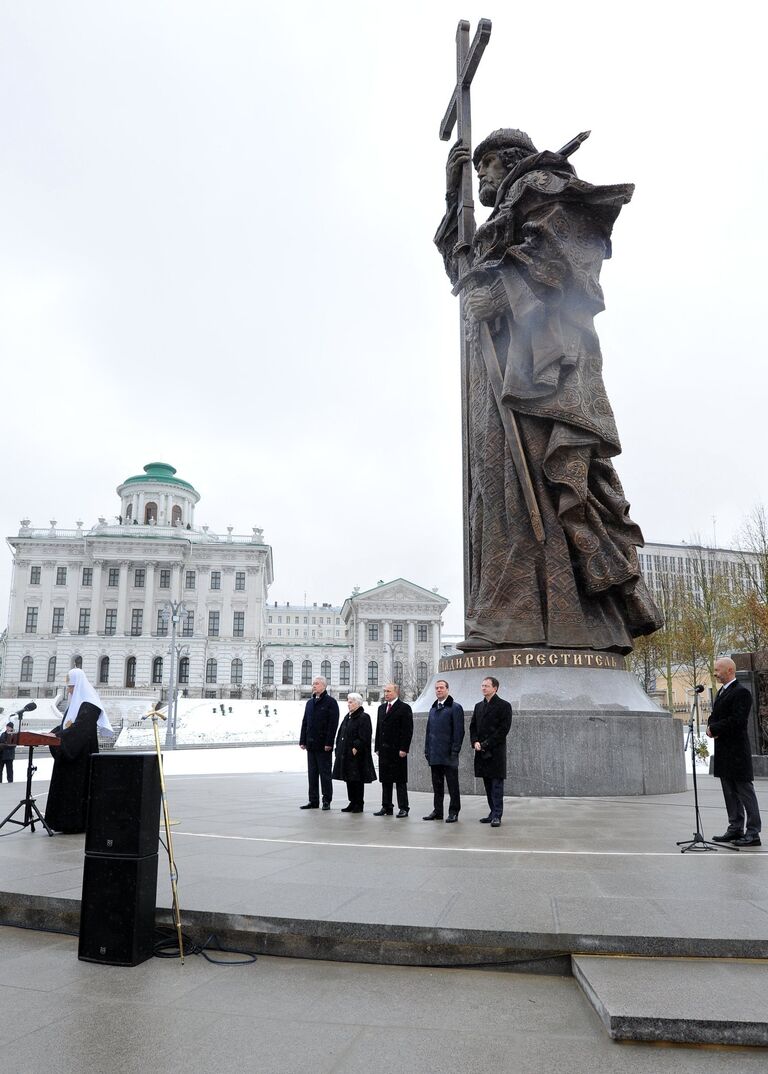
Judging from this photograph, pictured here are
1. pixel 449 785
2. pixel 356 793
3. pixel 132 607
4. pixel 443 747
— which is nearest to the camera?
pixel 449 785

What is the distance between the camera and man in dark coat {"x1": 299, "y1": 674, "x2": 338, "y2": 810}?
11117 millimetres

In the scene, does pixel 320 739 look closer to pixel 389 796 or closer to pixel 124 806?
pixel 389 796

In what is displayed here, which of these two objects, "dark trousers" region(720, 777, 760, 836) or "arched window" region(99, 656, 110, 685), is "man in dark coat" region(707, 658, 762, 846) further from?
"arched window" region(99, 656, 110, 685)

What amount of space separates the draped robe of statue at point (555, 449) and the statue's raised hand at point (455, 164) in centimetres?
204

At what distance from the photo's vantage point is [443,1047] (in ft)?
11.4

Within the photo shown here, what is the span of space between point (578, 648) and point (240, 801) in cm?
594

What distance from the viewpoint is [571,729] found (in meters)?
11.5

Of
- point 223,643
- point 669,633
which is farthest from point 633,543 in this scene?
point 223,643

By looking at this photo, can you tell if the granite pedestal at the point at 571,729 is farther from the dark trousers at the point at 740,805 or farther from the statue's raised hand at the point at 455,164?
the statue's raised hand at the point at 455,164

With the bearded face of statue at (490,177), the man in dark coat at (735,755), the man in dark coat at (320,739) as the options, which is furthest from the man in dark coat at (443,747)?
the bearded face of statue at (490,177)

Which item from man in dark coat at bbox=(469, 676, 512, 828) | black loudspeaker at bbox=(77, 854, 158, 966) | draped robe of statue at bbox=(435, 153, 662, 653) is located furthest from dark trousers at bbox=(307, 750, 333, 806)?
black loudspeaker at bbox=(77, 854, 158, 966)

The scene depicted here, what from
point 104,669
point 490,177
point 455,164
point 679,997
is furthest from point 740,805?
point 104,669

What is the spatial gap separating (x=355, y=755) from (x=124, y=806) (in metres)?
6.05

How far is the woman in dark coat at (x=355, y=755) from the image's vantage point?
10.6 m
